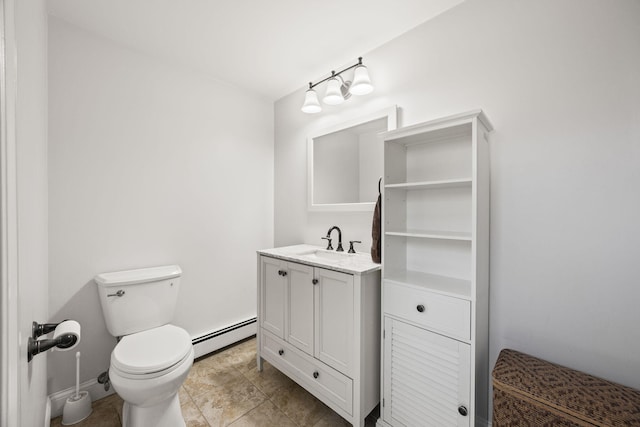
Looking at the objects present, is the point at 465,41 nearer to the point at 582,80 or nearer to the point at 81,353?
the point at 582,80

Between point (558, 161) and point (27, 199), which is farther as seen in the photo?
point (558, 161)

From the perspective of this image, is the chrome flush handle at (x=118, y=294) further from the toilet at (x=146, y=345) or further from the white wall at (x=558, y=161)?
the white wall at (x=558, y=161)

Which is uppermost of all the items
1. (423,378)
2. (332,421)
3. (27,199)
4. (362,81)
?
(362,81)

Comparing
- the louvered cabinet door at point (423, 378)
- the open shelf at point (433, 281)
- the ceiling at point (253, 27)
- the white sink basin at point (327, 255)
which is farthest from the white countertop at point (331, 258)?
the ceiling at point (253, 27)

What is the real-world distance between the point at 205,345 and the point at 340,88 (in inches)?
94.8

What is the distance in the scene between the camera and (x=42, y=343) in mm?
672

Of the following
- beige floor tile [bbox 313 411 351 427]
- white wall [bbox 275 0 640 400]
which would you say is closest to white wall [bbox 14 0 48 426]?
beige floor tile [bbox 313 411 351 427]

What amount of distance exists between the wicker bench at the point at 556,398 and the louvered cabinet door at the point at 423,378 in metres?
0.15

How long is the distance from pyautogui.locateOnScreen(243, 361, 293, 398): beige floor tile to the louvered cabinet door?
0.78 metres

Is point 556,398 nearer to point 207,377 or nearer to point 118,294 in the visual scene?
point 207,377

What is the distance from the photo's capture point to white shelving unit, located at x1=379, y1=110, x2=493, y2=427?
1.26 m

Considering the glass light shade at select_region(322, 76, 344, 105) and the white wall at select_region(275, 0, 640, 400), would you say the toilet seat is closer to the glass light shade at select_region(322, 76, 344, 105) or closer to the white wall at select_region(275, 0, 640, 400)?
the white wall at select_region(275, 0, 640, 400)

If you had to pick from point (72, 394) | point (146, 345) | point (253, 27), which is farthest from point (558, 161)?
point (72, 394)

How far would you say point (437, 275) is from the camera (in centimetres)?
163
